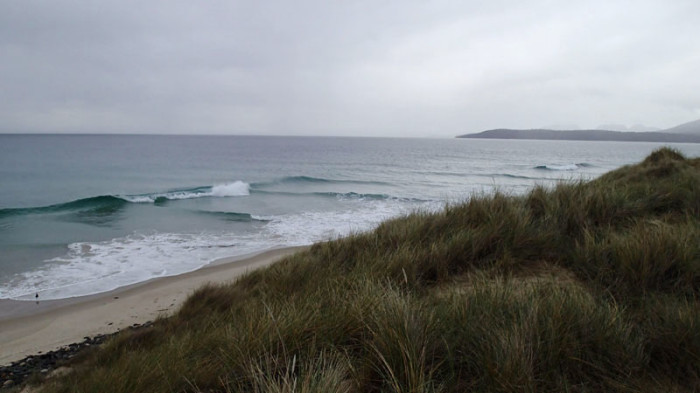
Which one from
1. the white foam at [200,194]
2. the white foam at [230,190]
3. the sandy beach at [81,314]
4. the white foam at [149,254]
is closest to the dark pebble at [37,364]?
the sandy beach at [81,314]

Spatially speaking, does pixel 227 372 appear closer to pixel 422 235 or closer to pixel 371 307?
pixel 371 307

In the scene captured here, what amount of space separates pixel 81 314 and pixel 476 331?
8572mm

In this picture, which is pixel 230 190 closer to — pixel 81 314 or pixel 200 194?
pixel 200 194

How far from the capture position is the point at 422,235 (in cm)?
538

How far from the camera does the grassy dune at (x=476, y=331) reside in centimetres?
190

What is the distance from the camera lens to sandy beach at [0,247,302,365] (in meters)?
6.38

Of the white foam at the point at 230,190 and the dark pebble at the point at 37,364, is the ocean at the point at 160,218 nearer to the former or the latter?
the white foam at the point at 230,190

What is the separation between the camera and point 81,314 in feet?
24.3

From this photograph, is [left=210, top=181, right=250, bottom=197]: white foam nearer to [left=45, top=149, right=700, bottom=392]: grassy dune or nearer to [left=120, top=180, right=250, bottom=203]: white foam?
[left=120, top=180, right=250, bottom=203]: white foam

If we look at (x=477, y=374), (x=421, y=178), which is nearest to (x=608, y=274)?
(x=477, y=374)

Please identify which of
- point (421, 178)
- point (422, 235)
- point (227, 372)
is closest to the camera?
point (227, 372)

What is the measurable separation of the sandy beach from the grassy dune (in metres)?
2.88

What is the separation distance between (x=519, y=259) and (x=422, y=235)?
5.29 feet

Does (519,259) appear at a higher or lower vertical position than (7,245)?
higher
